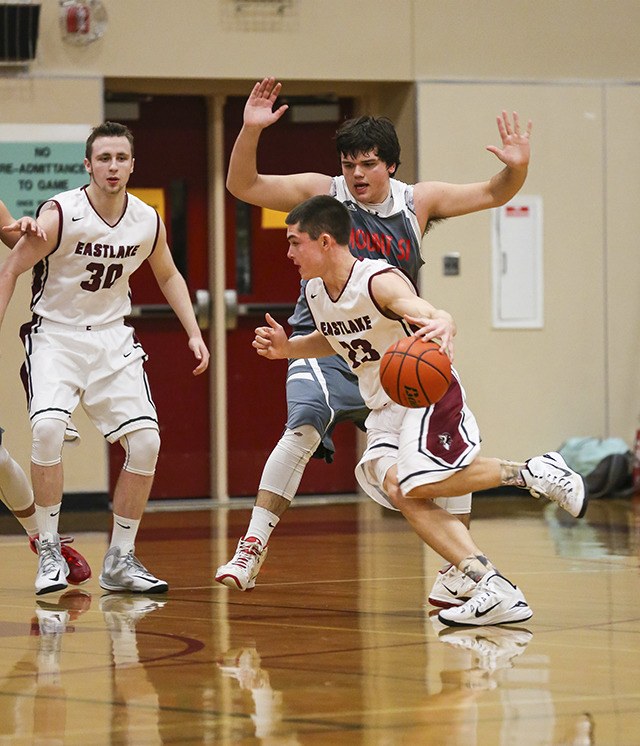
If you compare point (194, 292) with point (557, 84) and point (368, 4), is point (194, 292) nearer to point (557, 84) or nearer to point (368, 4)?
point (368, 4)

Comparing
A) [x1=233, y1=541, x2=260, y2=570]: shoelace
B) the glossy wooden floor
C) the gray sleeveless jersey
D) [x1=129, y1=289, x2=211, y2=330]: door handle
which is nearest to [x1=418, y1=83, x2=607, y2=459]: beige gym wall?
[x1=129, y1=289, x2=211, y2=330]: door handle

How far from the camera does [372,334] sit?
4633 mm

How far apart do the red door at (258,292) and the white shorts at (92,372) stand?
173 inches

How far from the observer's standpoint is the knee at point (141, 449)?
17.6 ft

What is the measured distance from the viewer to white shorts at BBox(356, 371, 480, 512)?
4.43 m

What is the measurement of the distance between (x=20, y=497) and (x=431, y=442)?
6.44 feet

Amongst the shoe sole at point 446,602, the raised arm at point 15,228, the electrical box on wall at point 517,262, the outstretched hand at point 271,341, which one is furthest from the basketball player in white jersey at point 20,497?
the electrical box on wall at point 517,262

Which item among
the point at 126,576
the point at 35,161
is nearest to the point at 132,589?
the point at 126,576

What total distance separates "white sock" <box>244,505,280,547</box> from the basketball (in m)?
1.07

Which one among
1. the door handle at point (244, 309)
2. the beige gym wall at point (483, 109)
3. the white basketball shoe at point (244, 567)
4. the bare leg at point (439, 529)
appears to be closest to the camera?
the bare leg at point (439, 529)

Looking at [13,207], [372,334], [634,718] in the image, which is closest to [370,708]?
[634,718]

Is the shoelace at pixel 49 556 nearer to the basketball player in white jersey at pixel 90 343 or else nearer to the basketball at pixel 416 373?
the basketball player in white jersey at pixel 90 343

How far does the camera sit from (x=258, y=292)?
9852mm

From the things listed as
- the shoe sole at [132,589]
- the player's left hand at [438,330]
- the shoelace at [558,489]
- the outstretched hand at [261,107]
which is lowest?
the shoe sole at [132,589]
